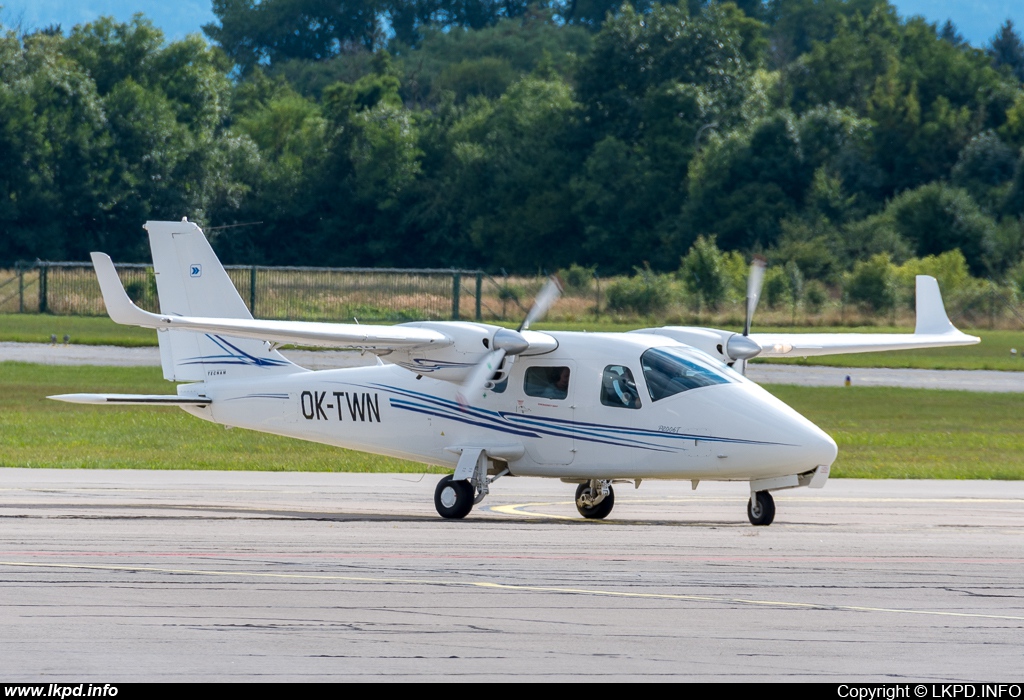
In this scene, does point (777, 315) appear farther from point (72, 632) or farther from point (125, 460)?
point (72, 632)

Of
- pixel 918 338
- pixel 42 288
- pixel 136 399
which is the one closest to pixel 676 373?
pixel 918 338

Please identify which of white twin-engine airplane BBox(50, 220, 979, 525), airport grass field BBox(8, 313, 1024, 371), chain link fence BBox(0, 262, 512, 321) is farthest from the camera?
chain link fence BBox(0, 262, 512, 321)

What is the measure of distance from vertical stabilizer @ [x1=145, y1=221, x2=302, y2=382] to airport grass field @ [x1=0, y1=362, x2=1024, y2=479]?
4.29 metres

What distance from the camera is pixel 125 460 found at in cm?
2319

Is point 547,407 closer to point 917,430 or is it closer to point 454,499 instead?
point 454,499

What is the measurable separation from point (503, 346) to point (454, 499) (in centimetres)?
195

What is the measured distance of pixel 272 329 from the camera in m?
15.6

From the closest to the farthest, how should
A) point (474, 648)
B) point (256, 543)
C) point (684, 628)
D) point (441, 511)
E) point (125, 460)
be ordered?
1. point (474, 648)
2. point (684, 628)
3. point (256, 543)
4. point (441, 511)
5. point (125, 460)

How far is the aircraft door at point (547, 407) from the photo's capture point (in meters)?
16.3

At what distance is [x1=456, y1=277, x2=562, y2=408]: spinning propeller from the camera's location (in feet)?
52.2

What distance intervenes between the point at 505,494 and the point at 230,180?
61.6m

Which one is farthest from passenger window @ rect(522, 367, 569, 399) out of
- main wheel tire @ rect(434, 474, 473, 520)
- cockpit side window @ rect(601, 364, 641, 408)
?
main wheel tire @ rect(434, 474, 473, 520)

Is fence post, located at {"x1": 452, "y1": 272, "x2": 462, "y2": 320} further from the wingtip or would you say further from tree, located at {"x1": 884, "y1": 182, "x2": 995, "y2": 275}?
the wingtip

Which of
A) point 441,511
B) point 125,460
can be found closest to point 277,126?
point 125,460
